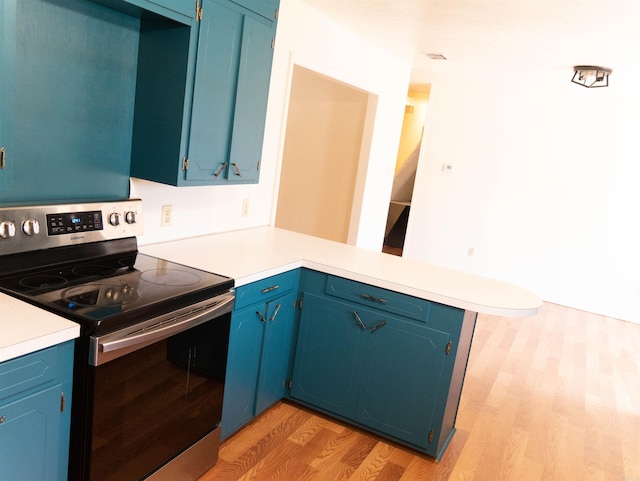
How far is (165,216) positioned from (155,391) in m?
1.07

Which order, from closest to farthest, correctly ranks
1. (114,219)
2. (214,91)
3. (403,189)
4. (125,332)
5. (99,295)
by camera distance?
(125,332) < (99,295) < (114,219) < (214,91) < (403,189)

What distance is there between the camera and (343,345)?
2742mm

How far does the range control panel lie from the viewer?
6.21 feet

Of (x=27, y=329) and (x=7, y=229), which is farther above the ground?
(x=7, y=229)

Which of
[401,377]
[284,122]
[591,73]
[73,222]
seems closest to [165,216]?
[73,222]

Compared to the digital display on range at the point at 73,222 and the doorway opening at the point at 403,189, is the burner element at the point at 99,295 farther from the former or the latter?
the doorway opening at the point at 403,189

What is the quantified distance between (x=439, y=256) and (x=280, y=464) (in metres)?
4.58

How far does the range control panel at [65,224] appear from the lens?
1.89 metres

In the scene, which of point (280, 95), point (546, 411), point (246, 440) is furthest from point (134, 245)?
point (546, 411)

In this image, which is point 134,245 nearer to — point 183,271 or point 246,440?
point 183,271

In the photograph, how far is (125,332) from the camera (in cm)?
171

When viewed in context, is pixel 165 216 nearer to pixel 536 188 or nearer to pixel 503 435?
pixel 503 435

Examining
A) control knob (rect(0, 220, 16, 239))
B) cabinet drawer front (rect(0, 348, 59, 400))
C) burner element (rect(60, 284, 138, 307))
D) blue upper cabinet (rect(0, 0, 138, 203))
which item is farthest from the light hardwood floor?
blue upper cabinet (rect(0, 0, 138, 203))

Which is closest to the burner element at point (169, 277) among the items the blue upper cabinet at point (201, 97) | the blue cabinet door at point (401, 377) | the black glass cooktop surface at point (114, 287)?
the black glass cooktop surface at point (114, 287)
